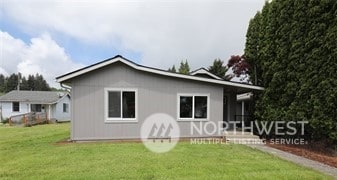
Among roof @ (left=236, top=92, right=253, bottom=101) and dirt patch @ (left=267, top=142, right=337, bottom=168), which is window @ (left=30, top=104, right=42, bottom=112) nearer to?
roof @ (left=236, top=92, right=253, bottom=101)

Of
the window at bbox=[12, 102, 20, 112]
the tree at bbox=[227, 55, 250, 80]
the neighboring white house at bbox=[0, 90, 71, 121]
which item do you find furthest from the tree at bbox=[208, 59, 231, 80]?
the window at bbox=[12, 102, 20, 112]

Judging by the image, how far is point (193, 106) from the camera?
44.1 ft

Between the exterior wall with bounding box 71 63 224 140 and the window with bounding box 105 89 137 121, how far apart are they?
0.74 feet

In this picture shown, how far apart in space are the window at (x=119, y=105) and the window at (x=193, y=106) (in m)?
2.22

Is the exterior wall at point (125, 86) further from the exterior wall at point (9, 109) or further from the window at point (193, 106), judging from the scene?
the exterior wall at point (9, 109)

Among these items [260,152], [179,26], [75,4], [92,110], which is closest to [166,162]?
[260,152]

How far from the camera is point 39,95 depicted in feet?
116

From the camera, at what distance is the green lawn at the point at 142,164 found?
690 cm

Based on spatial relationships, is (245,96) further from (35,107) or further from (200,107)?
(35,107)

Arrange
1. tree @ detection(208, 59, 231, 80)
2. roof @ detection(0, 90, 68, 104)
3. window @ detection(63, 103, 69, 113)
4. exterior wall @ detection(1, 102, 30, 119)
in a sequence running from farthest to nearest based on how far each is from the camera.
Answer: tree @ detection(208, 59, 231, 80) → window @ detection(63, 103, 69, 113) → roof @ detection(0, 90, 68, 104) → exterior wall @ detection(1, 102, 30, 119)

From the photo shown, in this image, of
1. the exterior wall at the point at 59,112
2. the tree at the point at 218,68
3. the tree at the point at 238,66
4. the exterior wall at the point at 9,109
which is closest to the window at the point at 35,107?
the exterior wall at the point at 9,109

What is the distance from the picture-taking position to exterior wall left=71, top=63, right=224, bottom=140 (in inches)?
492

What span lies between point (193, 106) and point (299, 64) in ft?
16.1

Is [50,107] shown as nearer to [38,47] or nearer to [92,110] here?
[38,47]
